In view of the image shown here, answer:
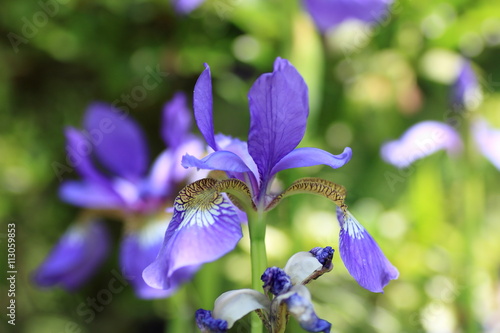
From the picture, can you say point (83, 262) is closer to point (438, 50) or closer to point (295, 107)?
point (295, 107)

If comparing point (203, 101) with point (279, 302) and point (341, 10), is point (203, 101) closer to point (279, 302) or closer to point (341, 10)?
point (279, 302)


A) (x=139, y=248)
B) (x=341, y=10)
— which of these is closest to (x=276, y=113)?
(x=139, y=248)

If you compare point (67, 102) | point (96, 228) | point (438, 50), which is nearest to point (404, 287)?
point (438, 50)

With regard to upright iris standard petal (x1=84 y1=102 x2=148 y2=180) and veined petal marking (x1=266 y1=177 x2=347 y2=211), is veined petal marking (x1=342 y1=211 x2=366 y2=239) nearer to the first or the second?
veined petal marking (x1=266 y1=177 x2=347 y2=211)

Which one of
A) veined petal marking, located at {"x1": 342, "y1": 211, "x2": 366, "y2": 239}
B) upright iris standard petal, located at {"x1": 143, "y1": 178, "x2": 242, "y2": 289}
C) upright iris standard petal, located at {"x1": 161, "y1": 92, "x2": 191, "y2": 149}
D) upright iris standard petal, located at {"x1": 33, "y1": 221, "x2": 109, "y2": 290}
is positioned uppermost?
upright iris standard petal, located at {"x1": 143, "y1": 178, "x2": 242, "y2": 289}

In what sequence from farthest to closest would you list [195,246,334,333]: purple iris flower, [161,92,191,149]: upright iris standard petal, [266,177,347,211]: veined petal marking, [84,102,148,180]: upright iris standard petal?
[84,102,148,180]: upright iris standard petal < [161,92,191,149]: upright iris standard petal < [266,177,347,211]: veined petal marking < [195,246,334,333]: purple iris flower

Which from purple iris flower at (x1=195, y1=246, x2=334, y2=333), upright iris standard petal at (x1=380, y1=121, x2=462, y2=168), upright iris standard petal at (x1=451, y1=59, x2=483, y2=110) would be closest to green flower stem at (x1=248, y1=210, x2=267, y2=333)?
purple iris flower at (x1=195, y1=246, x2=334, y2=333)

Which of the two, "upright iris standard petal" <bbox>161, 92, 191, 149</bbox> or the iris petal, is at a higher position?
the iris petal

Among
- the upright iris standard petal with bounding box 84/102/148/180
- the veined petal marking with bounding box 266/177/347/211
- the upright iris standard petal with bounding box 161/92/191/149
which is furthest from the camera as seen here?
the upright iris standard petal with bounding box 84/102/148/180
